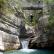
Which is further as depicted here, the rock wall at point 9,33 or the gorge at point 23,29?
the gorge at point 23,29

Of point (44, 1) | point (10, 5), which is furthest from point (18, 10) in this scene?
point (44, 1)

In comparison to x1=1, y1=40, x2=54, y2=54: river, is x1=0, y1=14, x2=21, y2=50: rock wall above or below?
above

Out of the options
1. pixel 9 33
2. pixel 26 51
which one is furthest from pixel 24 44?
pixel 26 51

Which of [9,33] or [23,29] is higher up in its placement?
[23,29]

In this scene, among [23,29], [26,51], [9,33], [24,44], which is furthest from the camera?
[23,29]

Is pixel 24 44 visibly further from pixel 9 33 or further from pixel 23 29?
pixel 23 29

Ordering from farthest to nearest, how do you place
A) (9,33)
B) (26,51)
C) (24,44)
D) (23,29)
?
(23,29) → (24,44) → (9,33) → (26,51)

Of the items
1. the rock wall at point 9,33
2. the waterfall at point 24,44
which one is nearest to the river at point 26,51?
the waterfall at point 24,44

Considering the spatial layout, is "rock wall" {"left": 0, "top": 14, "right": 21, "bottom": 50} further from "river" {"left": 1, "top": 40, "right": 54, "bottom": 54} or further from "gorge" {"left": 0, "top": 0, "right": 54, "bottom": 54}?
"river" {"left": 1, "top": 40, "right": 54, "bottom": 54}

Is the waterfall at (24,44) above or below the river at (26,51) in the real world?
above

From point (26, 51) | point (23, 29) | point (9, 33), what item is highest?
point (23, 29)

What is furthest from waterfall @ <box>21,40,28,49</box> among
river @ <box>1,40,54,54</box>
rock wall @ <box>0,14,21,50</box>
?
rock wall @ <box>0,14,21,50</box>

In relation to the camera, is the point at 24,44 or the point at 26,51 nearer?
the point at 26,51

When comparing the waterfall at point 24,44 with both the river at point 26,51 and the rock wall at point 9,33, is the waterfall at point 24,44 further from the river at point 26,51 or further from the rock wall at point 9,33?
the rock wall at point 9,33
